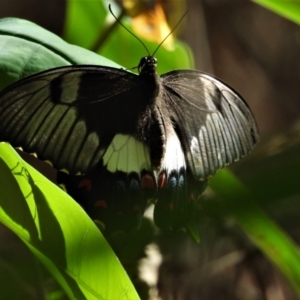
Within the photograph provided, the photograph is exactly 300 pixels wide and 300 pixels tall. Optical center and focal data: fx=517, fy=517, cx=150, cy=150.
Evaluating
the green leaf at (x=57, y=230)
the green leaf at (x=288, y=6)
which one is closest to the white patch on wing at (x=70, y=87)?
the green leaf at (x=57, y=230)

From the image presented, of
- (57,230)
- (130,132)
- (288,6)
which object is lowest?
(57,230)

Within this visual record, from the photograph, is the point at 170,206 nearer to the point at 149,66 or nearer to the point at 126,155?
the point at 126,155

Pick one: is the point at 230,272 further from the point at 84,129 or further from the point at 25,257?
the point at 25,257

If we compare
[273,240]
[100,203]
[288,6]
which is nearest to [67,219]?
[100,203]

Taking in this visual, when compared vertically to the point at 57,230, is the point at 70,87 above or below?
above

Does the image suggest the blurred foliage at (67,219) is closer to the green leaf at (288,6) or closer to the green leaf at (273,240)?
the green leaf at (273,240)

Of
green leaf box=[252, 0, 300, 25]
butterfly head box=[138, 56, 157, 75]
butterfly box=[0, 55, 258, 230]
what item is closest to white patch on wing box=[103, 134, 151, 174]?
butterfly box=[0, 55, 258, 230]
